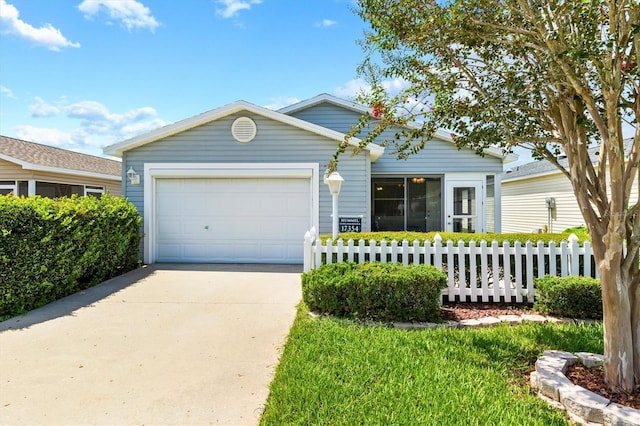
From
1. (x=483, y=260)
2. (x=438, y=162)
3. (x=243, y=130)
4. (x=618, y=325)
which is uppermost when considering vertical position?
(x=243, y=130)

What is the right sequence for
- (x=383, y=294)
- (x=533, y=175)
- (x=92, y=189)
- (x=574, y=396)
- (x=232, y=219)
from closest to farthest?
(x=574, y=396), (x=383, y=294), (x=232, y=219), (x=92, y=189), (x=533, y=175)

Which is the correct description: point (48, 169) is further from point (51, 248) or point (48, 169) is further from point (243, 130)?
point (51, 248)

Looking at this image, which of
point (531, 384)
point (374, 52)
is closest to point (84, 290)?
point (374, 52)

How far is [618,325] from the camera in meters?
2.75

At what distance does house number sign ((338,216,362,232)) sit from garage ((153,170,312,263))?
0.84m

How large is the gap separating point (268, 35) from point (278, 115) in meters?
2.59

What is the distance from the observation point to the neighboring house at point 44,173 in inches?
455

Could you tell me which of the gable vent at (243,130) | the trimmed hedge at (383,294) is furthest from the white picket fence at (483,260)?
the gable vent at (243,130)

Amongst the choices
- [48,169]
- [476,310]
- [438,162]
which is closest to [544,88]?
[476,310]

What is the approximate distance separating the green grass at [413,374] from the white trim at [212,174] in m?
5.26

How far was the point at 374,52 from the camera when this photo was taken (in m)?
3.74

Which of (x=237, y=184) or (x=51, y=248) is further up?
(x=237, y=184)

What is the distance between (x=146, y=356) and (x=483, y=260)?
182 inches

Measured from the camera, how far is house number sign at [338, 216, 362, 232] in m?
9.10
